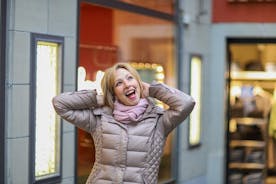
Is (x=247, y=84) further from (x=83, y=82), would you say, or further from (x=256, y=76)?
(x=83, y=82)

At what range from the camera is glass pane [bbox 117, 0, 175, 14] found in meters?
8.92

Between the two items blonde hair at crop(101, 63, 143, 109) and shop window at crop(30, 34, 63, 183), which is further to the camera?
shop window at crop(30, 34, 63, 183)

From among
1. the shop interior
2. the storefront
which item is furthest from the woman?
the shop interior

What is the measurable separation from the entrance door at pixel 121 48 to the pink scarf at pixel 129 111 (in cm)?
260

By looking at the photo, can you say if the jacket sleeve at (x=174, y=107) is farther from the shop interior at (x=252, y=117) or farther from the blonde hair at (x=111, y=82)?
the shop interior at (x=252, y=117)

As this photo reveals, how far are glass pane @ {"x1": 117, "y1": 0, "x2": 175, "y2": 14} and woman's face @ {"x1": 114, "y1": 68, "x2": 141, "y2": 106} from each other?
12.7ft

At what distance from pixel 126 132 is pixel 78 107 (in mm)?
416

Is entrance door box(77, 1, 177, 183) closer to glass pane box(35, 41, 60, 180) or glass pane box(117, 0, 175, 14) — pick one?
glass pane box(117, 0, 175, 14)

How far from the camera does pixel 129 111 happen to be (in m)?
4.76

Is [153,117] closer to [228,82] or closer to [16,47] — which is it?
[16,47]

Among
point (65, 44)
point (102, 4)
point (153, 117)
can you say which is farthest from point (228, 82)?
point (153, 117)

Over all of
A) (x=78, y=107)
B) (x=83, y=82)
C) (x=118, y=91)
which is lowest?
(x=78, y=107)

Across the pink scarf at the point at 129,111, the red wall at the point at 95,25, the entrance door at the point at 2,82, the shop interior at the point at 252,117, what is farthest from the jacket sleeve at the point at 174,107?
the shop interior at the point at 252,117

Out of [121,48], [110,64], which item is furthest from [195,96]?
[110,64]
